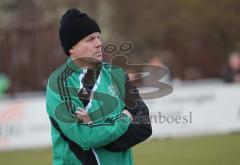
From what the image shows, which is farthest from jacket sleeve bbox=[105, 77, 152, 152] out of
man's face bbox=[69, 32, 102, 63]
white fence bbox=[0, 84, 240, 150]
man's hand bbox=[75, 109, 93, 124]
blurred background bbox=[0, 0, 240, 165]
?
white fence bbox=[0, 84, 240, 150]

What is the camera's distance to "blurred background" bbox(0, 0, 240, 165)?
45.5 ft

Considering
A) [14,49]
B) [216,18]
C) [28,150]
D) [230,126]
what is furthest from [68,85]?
[216,18]

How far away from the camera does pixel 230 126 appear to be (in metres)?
16.4

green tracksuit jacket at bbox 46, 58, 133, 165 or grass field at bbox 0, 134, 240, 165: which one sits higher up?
green tracksuit jacket at bbox 46, 58, 133, 165

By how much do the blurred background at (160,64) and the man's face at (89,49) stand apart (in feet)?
5.08

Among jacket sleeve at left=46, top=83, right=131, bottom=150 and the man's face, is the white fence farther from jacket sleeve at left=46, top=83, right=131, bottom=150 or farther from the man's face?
jacket sleeve at left=46, top=83, right=131, bottom=150

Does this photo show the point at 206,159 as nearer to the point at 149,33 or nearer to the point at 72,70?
the point at 72,70

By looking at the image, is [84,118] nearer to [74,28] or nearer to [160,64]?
[74,28]

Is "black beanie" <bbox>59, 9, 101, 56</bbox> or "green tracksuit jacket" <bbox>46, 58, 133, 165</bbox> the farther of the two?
"black beanie" <bbox>59, 9, 101, 56</bbox>

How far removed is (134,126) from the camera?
4316mm

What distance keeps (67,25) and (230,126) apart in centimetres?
1244

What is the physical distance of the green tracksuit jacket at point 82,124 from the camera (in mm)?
4168

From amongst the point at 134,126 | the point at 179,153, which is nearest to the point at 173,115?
the point at 179,153

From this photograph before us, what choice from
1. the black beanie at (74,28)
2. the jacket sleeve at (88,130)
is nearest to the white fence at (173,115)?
the black beanie at (74,28)
